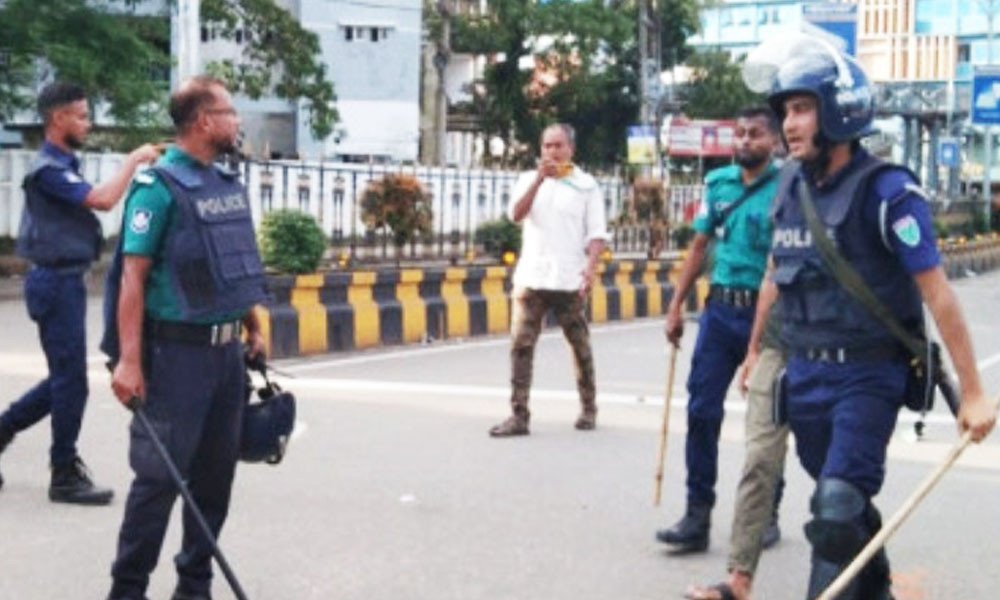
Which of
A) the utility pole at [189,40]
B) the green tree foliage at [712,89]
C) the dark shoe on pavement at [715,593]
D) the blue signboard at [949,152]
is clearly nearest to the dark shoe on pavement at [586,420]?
the dark shoe on pavement at [715,593]

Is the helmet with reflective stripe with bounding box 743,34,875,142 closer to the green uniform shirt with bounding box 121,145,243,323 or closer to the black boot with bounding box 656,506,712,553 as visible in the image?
the green uniform shirt with bounding box 121,145,243,323

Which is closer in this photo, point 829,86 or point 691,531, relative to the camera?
point 829,86

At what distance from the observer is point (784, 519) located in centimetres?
759

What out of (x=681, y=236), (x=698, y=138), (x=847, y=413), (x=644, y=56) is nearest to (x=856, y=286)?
(x=847, y=413)

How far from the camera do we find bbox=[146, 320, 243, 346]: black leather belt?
5371mm

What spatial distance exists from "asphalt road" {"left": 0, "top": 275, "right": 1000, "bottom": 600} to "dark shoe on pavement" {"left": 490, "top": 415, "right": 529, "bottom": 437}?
0.08m

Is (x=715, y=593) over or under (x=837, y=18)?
under

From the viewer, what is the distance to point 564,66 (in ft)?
164

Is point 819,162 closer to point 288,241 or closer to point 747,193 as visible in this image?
point 747,193

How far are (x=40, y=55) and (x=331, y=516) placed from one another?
15379 mm

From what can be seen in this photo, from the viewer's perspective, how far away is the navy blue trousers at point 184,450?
526 cm

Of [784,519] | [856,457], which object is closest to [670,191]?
[784,519]

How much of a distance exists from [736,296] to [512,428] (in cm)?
324

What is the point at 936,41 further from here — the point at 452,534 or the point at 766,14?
the point at 452,534
